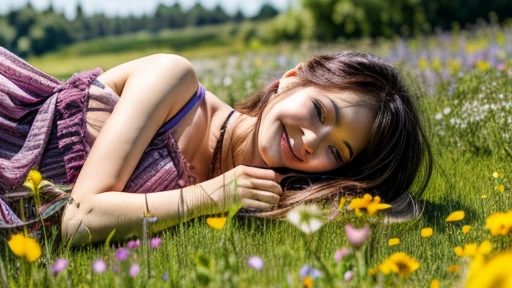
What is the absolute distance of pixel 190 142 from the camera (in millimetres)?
2803

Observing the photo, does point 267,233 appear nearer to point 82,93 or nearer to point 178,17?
point 82,93

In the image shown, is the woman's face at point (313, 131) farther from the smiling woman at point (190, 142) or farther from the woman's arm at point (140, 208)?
the woman's arm at point (140, 208)

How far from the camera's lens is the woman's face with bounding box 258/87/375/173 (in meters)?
2.46

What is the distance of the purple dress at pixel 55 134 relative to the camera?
250 centimetres

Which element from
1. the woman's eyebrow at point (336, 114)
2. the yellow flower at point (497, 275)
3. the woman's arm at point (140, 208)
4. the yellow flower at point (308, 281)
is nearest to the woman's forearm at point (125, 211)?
the woman's arm at point (140, 208)

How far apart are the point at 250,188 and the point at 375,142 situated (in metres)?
0.58

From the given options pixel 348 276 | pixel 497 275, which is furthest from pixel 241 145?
pixel 497 275

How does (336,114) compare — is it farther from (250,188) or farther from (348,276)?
(348,276)

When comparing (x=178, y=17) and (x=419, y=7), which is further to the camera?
(x=178, y=17)

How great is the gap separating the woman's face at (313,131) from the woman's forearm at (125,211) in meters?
0.30

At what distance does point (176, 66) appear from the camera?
8.66 ft

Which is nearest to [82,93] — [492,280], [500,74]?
[492,280]

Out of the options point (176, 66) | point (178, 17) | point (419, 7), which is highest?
point (176, 66)

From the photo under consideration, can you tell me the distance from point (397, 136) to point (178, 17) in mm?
82666
